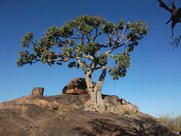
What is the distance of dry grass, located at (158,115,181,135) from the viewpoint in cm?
2750

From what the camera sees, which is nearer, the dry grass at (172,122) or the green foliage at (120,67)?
the dry grass at (172,122)

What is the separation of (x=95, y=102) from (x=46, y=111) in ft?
41.9

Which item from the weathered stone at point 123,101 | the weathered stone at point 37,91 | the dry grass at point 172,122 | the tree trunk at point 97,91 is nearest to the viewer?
the dry grass at point 172,122

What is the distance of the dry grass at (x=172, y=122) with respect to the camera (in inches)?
1083

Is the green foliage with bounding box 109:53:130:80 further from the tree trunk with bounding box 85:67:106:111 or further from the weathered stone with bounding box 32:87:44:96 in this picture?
the weathered stone with bounding box 32:87:44:96

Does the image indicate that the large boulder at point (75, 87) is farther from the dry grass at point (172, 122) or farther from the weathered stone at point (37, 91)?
the dry grass at point (172, 122)

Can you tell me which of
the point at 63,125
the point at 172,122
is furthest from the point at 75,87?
the point at 63,125

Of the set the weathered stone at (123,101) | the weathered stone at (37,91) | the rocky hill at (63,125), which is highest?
the weathered stone at (37,91)

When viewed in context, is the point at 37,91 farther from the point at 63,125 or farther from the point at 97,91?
the point at 63,125

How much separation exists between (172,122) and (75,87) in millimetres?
14913

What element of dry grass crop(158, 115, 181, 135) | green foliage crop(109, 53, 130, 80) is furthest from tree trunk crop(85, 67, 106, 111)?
dry grass crop(158, 115, 181, 135)

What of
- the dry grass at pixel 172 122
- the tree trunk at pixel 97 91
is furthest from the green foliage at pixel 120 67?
the dry grass at pixel 172 122

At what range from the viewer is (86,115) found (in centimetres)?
2333

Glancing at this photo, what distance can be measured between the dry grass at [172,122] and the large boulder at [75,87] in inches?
526
